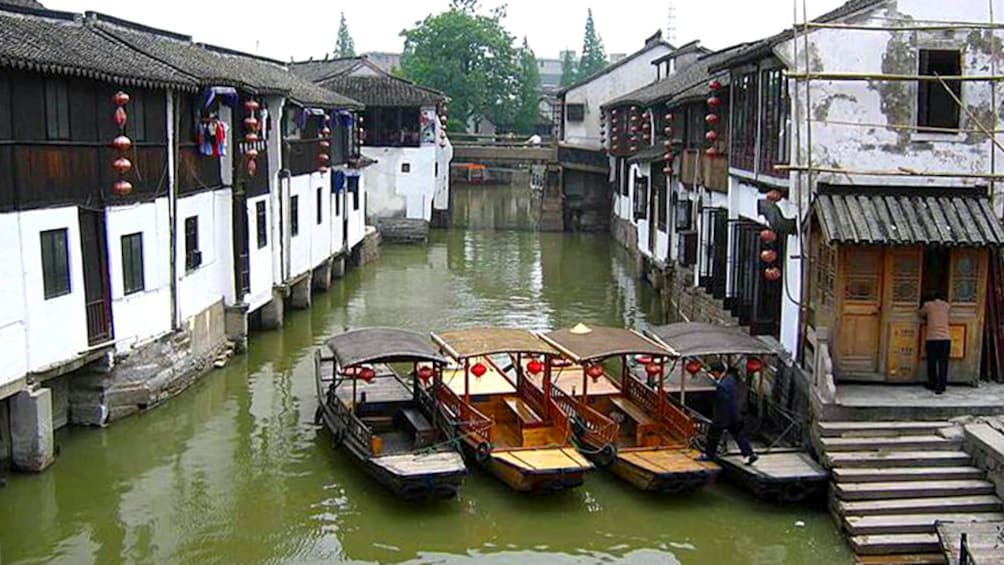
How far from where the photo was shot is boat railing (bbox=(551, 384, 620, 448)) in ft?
56.6

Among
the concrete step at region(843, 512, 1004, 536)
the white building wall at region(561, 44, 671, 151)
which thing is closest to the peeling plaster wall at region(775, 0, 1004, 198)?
the concrete step at region(843, 512, 1004, 536)

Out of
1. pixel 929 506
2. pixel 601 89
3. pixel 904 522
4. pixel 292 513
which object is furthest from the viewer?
pixel 601 89

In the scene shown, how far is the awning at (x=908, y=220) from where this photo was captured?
643 inches

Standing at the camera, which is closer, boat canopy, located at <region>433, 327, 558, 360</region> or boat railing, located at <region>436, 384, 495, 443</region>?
boat railing, located at <region>436, 384, 495, 443</region>

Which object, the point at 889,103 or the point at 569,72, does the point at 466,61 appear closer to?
the point at 569,72

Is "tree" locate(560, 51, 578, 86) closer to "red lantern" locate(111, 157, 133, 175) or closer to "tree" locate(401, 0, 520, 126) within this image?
"tree" locate(401, 0, 520, 126)

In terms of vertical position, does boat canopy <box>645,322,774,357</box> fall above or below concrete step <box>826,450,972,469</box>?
above

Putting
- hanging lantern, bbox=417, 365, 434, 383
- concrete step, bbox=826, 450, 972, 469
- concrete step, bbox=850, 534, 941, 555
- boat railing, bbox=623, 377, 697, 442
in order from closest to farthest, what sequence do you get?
1. concrete step, bbox=850, 534, 941, 555
2. concrete step, bbox=826, 450, 972, 469
3. boat railing, bbox=623, 377, 697, 442
4. hanging lantern, bbox=417, 365, 434, 383

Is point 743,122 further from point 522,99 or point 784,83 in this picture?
point 522,99

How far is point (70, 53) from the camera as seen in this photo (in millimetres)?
17953

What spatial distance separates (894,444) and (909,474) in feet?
1.99

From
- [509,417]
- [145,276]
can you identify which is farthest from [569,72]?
[509,417]

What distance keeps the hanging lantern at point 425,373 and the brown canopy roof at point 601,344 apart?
2272 mm

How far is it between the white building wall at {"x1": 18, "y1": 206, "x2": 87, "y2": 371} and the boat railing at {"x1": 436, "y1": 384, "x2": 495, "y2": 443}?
6294 millimetres
